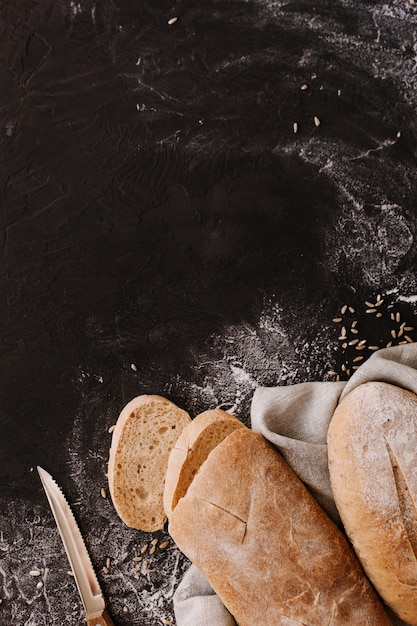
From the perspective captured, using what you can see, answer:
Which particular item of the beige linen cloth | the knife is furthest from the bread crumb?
the beige linen cloth

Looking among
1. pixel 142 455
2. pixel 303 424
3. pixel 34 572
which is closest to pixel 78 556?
pixel 34 572

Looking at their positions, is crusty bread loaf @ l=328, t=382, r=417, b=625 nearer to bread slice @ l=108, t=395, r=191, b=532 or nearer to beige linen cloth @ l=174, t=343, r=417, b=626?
beige linen cloth @ l=174, t=343, r=417, b=626

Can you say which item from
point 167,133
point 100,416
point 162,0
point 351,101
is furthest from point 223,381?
point 162,0

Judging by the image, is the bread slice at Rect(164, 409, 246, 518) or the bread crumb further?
the bread crumb

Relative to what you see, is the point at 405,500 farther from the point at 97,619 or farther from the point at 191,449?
the point at 97,619

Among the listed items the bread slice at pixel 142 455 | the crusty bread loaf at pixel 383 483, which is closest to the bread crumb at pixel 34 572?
the bread slice at pixel 142 455

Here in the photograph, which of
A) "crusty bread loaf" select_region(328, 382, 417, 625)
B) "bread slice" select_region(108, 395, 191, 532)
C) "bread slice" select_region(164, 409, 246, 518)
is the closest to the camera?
"crusty bread loaf" select_region(328, 382, 417, 625)
